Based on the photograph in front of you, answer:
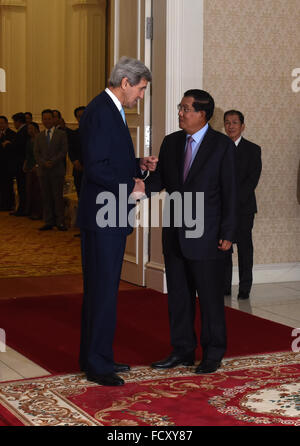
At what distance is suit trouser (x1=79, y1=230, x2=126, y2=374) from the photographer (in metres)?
4.47

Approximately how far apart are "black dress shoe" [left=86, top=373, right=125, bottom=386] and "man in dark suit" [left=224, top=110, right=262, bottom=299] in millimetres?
2760

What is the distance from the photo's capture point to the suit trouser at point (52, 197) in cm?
1186

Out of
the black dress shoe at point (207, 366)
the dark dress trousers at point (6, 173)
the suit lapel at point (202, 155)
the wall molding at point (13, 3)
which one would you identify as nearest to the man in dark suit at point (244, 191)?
the suit lapel at point (202, 155)

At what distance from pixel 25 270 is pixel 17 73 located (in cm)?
981

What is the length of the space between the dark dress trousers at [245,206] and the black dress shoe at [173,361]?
2266mm

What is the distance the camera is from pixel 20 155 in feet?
44.8

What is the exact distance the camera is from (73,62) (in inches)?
643

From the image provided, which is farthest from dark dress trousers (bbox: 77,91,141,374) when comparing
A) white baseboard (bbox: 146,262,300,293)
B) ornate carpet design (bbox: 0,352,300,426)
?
white baseboard (bbox: 146,262,300,293)

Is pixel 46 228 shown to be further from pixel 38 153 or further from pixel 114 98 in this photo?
pixel 114 98

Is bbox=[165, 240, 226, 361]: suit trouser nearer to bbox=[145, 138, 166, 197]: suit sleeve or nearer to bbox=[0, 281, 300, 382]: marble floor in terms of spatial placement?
bbox=[145, 138, 166, 197]: suit sleeve

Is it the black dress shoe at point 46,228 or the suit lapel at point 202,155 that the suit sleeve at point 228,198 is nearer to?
the suit lapel at point 202,155

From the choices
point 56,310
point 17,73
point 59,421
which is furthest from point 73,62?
point 59,421

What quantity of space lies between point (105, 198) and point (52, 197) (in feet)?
25.6
